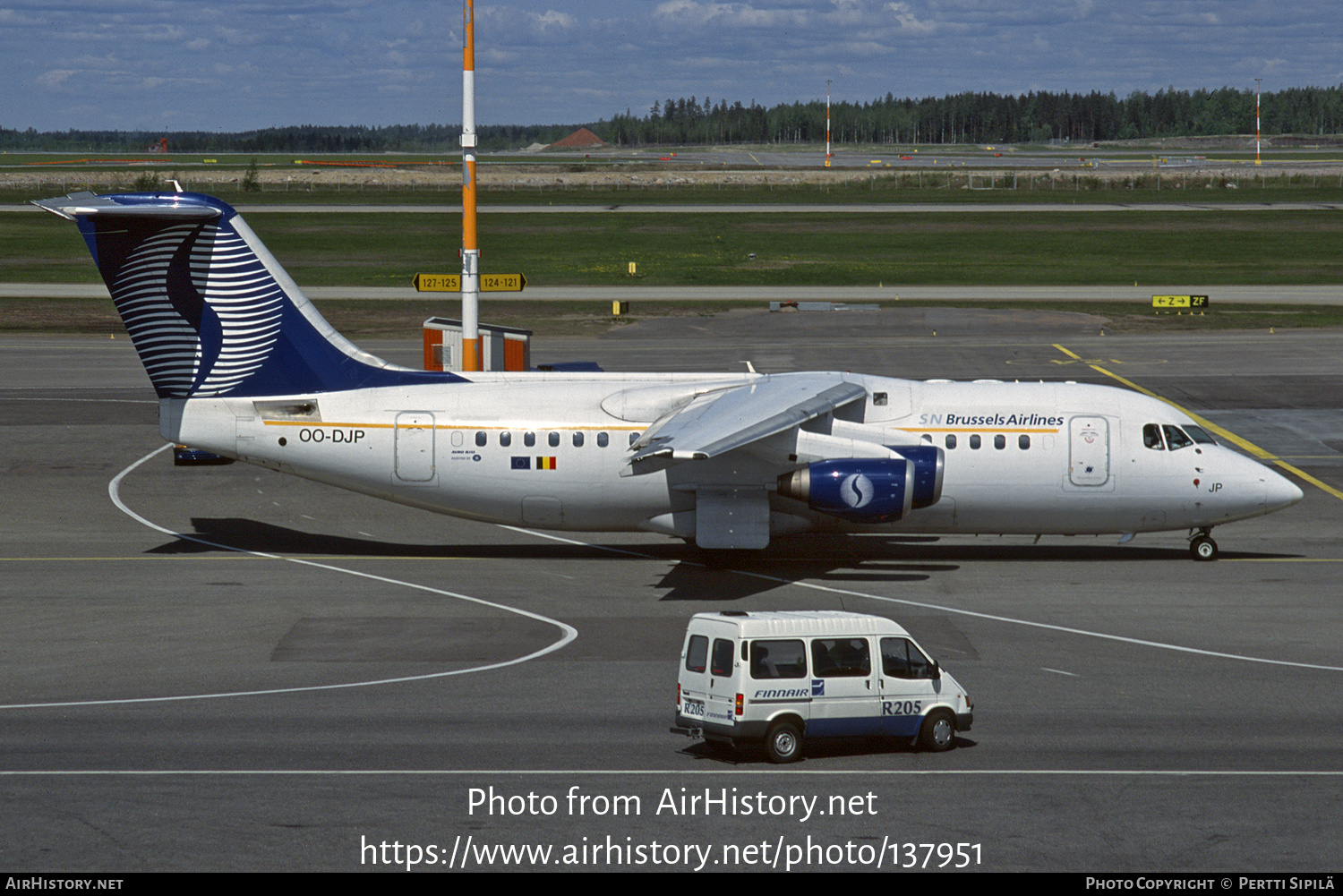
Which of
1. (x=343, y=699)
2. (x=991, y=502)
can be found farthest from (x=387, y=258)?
(x=343, y=699)

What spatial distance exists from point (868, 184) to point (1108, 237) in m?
59.3

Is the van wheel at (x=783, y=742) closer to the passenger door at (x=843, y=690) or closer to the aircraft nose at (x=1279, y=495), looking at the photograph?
the passenger door at (x=843, y=690)

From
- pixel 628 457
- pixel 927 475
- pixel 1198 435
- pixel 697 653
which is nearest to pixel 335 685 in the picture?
pixel 697 653

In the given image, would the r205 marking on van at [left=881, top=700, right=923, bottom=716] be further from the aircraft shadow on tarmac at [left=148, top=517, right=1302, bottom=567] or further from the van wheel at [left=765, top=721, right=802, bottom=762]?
the aircraft shadow on tarmac at [left=148, top=517, right=1302, bottom=567]

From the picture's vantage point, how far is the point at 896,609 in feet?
85.8

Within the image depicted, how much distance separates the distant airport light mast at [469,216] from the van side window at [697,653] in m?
20.3

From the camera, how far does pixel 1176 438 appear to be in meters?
30.3

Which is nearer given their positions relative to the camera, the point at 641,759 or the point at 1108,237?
the point at 641,759

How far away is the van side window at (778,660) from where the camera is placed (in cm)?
1727

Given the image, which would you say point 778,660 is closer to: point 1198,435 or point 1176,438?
point 1176,438

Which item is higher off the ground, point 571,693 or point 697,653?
point 697,653

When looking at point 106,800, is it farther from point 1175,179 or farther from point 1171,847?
point 1175,179

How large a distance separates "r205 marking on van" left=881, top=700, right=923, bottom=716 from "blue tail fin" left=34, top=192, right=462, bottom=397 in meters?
16.0

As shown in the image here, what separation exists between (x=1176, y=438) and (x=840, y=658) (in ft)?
52.2
